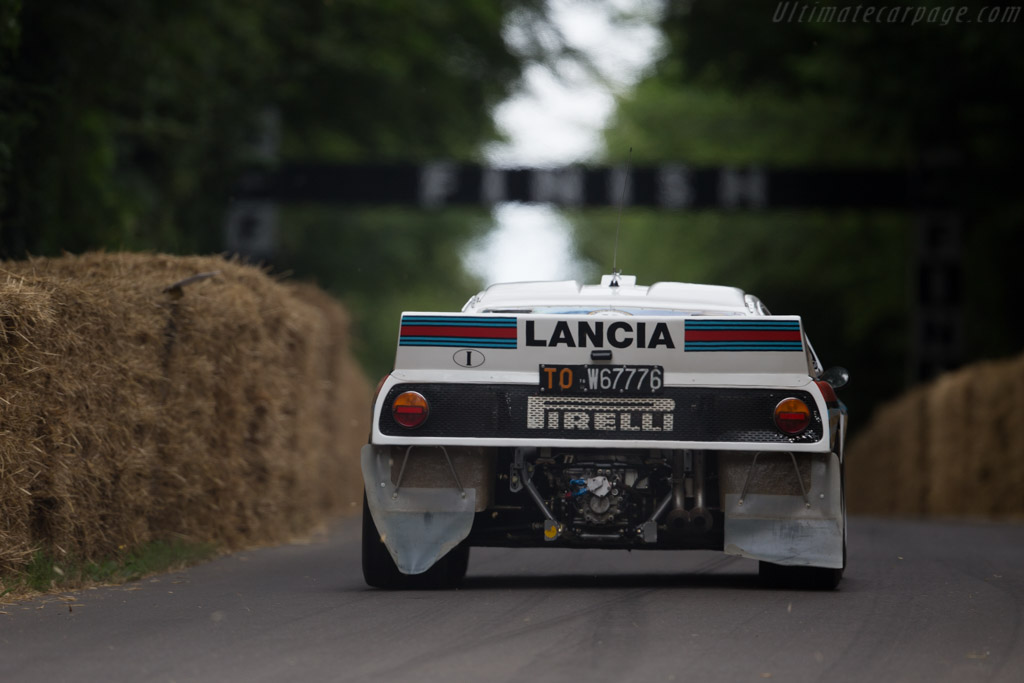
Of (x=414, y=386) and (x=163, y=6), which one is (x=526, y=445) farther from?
(x=163, y=6)

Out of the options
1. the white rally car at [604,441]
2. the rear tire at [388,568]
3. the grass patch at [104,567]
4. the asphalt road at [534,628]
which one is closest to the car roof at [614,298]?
the white rally car at [604,441]

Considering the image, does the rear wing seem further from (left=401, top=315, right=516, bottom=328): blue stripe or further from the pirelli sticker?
the pirelli sticker

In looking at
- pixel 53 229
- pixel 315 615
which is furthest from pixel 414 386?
pixel 53 229

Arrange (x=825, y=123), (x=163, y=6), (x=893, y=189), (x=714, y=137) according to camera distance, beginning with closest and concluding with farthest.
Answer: (x=163, y=6) → (x=893, y=189) → (x=825, y=123) → (x=714, y=137)

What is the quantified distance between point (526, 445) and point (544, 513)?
0.49 m

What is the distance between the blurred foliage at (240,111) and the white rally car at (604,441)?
6455mm

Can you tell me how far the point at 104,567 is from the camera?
10250mm

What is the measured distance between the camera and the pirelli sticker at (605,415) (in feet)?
29.4

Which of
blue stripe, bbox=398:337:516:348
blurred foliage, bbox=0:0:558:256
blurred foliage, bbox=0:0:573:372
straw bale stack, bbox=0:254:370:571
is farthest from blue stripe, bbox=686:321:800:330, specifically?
blurred foliage, bbox=0:0:573:372

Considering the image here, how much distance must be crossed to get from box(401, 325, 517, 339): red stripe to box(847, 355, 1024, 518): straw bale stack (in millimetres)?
14905

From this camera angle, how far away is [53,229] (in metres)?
16.2
